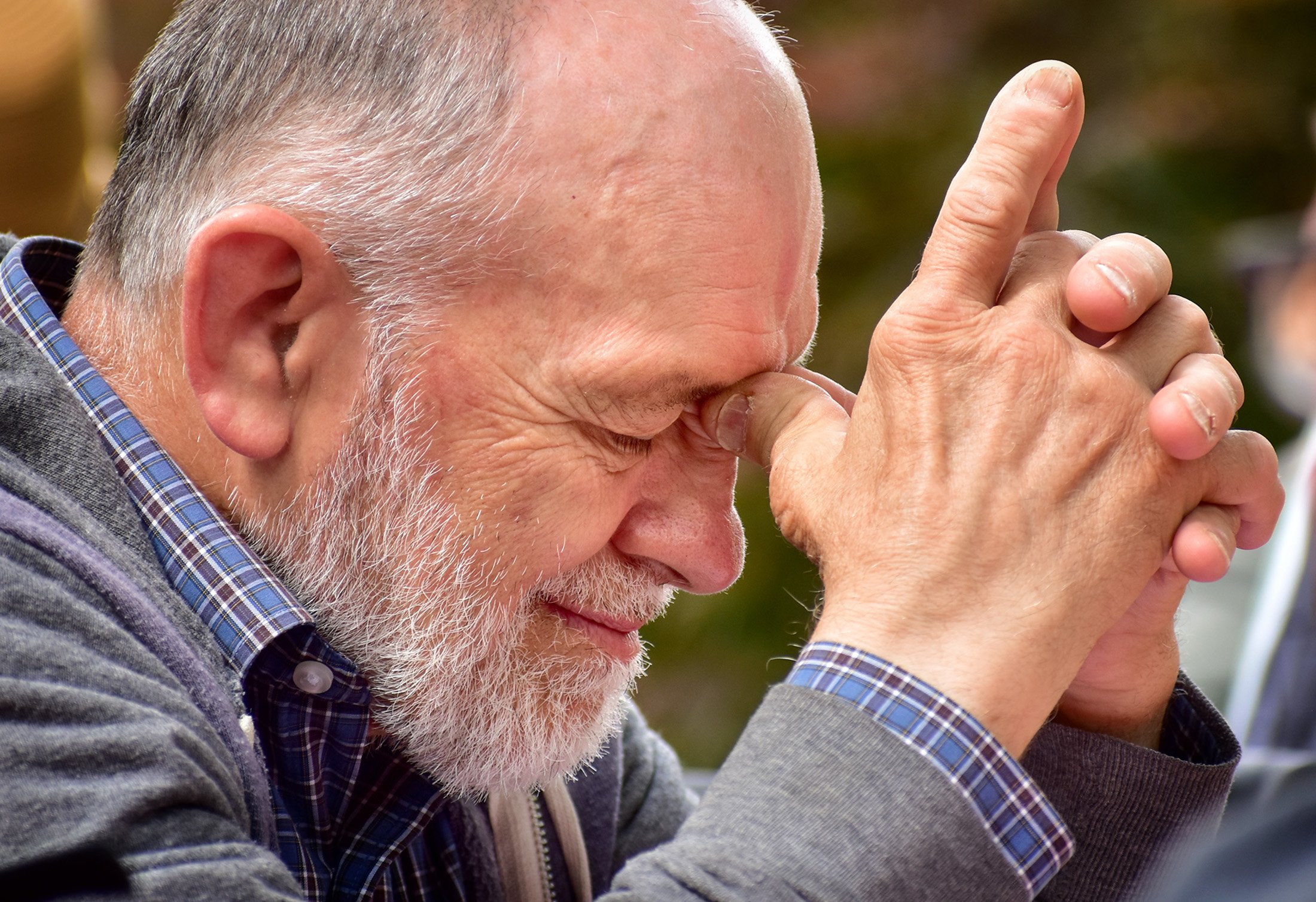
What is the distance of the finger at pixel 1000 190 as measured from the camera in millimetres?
1543

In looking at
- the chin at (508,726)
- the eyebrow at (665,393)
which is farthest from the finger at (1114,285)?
the chin at (508,726)

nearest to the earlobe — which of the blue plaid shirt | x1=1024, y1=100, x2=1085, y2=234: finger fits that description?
the blue plaid shirt

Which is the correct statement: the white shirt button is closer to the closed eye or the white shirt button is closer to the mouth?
the mouth

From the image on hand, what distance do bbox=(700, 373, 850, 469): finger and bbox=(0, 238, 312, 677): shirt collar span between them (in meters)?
0.63

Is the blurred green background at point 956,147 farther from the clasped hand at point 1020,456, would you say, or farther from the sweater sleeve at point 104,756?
the sweater sleeve at point 104,756

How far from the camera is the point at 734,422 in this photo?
1.85 meters

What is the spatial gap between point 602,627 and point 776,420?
0.44 meters

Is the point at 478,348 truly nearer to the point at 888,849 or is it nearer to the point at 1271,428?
the point at 888,849

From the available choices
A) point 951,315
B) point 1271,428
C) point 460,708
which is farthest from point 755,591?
point 951,315

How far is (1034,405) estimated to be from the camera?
1.49 meters

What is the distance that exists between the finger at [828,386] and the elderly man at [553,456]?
0.03 metres

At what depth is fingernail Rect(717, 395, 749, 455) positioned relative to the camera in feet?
6.04

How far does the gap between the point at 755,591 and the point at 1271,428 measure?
2.76 metres

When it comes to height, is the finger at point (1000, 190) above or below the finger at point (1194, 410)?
above
